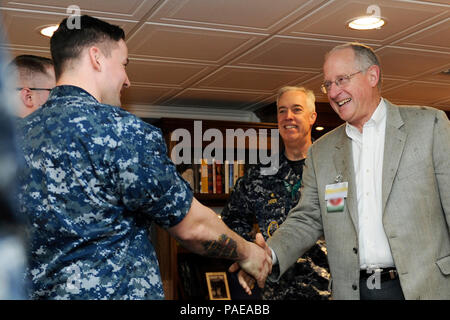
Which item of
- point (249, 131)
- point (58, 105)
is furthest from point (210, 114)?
point (58, 105)

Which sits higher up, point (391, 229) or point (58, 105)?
point (58, 105)

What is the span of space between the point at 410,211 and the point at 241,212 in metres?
1.42

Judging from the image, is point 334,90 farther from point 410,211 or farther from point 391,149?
point 410,211

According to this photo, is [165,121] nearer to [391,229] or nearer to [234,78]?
[234,78]

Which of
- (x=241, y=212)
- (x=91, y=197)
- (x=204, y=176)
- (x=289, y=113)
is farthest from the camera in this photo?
(x=204, y=176)

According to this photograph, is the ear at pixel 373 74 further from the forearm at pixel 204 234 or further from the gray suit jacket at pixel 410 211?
the forearm at pixel 204 234

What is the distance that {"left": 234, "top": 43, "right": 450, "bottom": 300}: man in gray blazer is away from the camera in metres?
2.07

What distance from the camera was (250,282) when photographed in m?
2.39

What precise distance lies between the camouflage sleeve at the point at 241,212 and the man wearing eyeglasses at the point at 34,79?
1.45m

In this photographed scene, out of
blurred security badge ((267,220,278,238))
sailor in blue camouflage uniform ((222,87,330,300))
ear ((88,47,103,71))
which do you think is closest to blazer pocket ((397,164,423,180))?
sailor in blue camouflage uniform ((222,87,330,300))

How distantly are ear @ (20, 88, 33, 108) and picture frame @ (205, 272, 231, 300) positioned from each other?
379 cm

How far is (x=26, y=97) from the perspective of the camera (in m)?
2.24

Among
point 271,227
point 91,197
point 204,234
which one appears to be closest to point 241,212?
point 271,227

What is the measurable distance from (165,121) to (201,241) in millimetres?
3937
